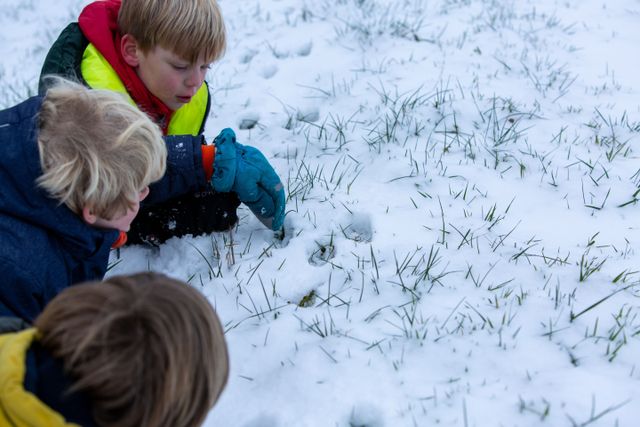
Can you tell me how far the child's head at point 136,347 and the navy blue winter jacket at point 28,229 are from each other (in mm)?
706

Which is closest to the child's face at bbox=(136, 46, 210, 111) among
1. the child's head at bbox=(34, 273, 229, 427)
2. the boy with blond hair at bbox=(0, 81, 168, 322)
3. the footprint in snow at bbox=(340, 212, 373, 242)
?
the boy with blond hair at bbox=(0, 81, 168, 322)

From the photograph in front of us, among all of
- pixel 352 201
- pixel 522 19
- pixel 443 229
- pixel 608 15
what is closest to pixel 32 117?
pixel 352 201

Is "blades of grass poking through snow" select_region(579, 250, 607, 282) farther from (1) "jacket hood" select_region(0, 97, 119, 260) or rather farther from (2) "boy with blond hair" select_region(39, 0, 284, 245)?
(1) "jacket hood" select_region(0, 97, 119, 260)

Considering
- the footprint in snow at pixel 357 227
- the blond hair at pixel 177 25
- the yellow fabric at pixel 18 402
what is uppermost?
the blond hair at pixel 177 25

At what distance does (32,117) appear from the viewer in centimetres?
214

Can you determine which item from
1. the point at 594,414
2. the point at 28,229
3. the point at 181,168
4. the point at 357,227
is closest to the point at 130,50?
the point at 181,168

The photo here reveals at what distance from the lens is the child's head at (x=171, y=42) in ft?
9.77

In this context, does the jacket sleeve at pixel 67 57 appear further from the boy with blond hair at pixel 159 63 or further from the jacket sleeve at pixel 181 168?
the jacket sleeve at pixel 181 168

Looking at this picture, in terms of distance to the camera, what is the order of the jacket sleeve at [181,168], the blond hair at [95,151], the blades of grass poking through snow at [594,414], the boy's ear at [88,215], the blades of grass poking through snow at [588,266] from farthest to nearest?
the jacket sleeve at [181,168] < the blades of grass poking through snow at [588,266] < the boy's ear at [88,215] < the blond hair at [95,151] < the blades of grass poking through snow at [594,414]

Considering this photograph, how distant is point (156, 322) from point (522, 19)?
451 cm

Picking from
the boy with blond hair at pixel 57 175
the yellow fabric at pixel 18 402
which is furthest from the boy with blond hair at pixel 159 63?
the yellow fabric at pixel 18 402

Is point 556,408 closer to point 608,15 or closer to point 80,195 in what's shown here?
point 80,195

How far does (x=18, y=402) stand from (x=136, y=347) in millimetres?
279

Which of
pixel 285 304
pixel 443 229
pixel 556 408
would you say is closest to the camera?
pixel 556 408
